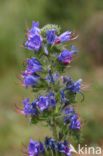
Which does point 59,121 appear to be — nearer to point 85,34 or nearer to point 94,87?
point 94,87

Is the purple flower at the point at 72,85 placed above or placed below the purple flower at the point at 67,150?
above

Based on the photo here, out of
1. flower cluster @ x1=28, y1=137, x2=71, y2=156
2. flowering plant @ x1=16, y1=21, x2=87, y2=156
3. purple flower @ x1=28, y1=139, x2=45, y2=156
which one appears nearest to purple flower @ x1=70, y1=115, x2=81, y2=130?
flowering plant @ x1=16, y1=21, x2=87, y2=156

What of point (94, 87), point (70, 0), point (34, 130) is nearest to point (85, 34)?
point (70, 0)

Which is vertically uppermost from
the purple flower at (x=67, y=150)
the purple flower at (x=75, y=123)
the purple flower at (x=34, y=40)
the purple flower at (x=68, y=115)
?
the purple flower at (x=34, y=40)

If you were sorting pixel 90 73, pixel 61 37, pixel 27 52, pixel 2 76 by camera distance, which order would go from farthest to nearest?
1. pixel 2 76
2. pixel 90 73
3. pixel 27 52
4. pixel 61 37

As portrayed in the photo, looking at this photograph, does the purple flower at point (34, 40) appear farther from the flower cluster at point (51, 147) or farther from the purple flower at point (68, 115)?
the flower cluster at point (51, 147)

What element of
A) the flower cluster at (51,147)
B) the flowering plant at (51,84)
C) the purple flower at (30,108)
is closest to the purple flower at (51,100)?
the flowering plant at (51,84)

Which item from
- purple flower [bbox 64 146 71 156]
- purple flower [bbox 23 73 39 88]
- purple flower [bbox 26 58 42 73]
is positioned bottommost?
purple flower [bbox 64 146 71 156]

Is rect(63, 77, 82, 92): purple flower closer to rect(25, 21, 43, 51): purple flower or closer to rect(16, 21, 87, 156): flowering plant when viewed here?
rect(16, 21, 87, 156): flowering plant
